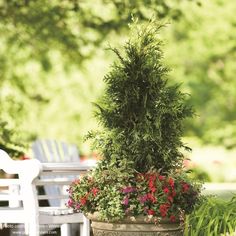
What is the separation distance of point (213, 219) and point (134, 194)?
118 centimetres

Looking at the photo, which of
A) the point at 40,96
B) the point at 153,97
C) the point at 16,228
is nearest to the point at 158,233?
the point at 153,97

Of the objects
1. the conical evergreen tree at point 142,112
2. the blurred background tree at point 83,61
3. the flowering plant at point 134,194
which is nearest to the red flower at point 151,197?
the flowering plant at point 134,194

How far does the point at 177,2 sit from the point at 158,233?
27.0ft

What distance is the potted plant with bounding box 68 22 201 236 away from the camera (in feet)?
14.7

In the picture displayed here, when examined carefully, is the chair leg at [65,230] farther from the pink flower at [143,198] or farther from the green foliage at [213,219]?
the pink flower at [143,198]

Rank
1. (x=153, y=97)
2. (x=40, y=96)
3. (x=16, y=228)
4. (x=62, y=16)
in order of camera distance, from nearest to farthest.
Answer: (x=153, y=97) → (x=16, y=228) → (x=62, y=16) → (x=40, y=96)

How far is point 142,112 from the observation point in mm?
4738

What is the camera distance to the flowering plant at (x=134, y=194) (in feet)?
14.6

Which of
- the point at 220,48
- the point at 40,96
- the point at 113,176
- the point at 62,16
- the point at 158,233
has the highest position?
the point at 220,48

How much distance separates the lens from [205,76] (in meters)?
21.4

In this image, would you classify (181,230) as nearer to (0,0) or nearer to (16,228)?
(16,228)

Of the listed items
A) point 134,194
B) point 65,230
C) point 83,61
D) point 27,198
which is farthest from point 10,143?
point 83,61

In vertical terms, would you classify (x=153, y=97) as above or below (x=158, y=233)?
above

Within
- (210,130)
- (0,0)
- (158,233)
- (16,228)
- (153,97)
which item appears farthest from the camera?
(210,130)
